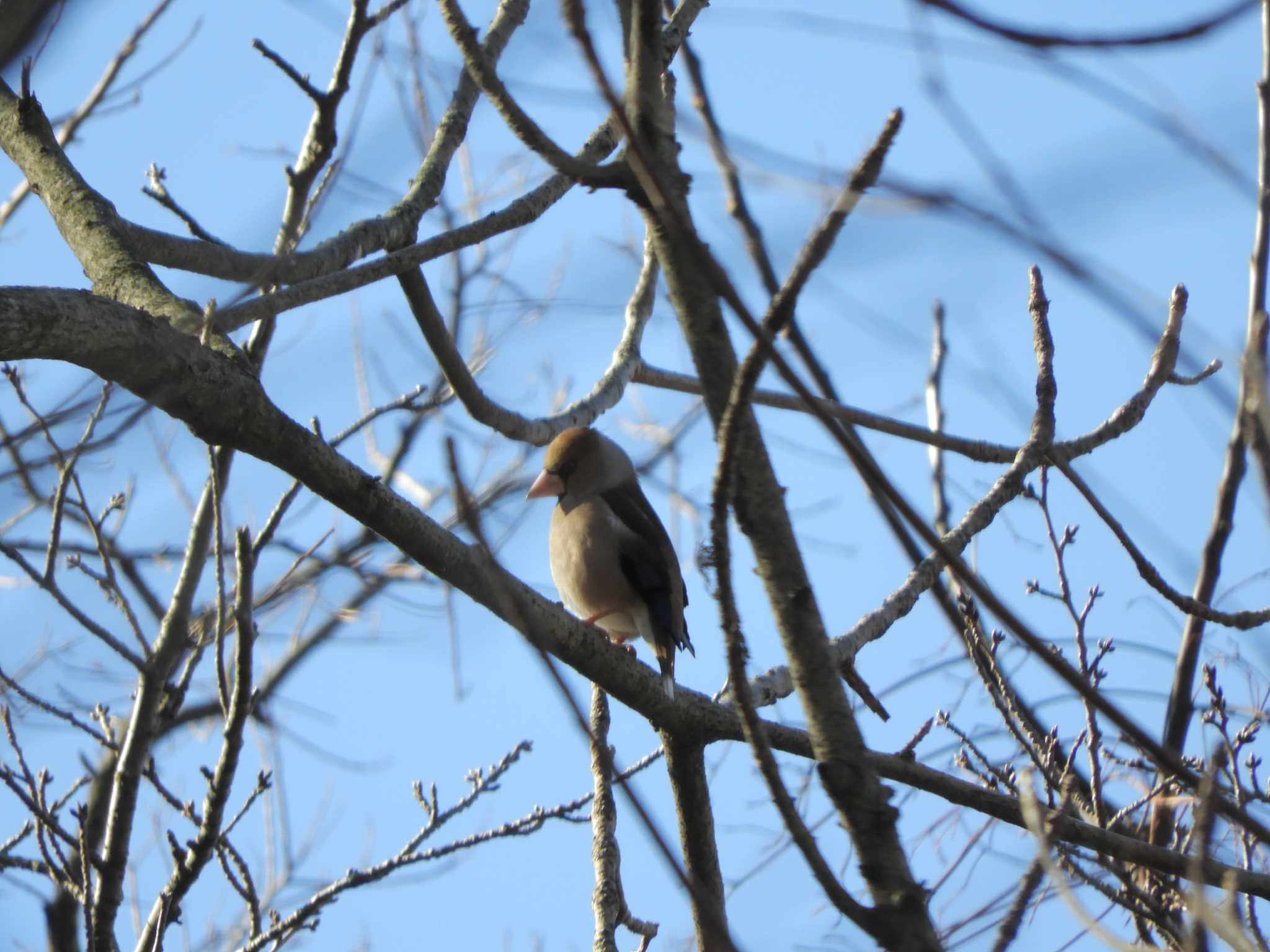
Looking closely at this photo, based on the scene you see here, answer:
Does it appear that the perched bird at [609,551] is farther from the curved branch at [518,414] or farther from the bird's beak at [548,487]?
the curved branch at [518,414]

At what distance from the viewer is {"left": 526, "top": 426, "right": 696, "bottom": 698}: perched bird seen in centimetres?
510

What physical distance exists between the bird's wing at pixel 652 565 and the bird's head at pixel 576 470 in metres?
0.10

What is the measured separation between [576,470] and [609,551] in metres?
0.56

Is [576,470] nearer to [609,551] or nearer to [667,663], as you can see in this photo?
[609,551]

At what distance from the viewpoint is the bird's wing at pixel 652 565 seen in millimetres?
5055

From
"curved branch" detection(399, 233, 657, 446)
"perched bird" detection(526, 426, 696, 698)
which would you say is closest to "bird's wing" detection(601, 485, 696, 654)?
"perched bird" detection(526, 426, 696, 698)

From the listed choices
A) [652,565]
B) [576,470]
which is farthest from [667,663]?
[576,470]

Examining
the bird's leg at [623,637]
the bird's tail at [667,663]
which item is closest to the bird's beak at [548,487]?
the bird's leg at [623,637]

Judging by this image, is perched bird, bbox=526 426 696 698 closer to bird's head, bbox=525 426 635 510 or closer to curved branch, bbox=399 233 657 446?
bird's head, bbox=525 426 635 510

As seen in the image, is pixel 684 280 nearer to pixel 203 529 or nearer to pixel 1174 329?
pixel 1174 329

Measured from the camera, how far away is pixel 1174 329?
290 cm

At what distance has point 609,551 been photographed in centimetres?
521

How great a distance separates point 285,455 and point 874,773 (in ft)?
4.65

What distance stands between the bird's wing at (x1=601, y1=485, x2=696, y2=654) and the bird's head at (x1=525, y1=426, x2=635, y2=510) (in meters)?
0.10
